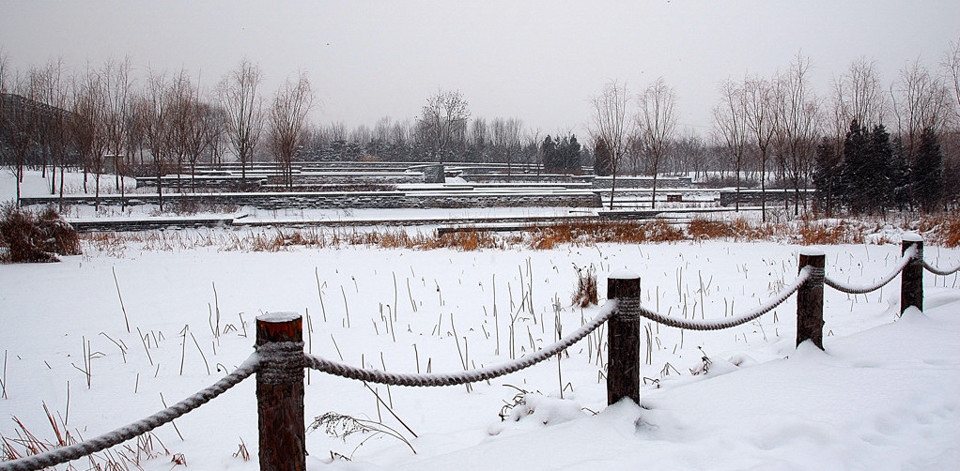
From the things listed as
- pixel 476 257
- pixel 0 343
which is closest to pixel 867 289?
pixel 476 257

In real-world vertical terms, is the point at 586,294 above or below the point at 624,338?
below

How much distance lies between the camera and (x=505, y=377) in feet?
12.7

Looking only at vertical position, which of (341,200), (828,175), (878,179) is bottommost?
(341,200)

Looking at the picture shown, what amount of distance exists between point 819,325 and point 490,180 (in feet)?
106

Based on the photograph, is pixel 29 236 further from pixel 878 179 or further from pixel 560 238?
pixel 878 179

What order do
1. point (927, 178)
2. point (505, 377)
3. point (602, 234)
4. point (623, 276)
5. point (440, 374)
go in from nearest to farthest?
point (440, 374) → point (623, 276) → point (505, 377) → point (602, 234) → point (927, 178)

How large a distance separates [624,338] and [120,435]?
2051mm

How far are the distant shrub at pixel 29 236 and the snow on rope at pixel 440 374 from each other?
1026 cm

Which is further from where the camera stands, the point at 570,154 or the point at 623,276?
the point at 570,154

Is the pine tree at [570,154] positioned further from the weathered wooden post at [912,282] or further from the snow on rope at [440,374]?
the snow on rope at [440,374]

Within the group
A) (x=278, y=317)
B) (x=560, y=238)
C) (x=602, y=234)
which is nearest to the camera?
(x=278, y=317)

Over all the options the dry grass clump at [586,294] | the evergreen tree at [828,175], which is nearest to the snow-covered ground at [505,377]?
the dry grass clump at [586,294]

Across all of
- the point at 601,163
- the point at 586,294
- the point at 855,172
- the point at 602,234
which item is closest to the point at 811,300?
the point at 586,294

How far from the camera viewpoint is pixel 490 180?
1389 inches
